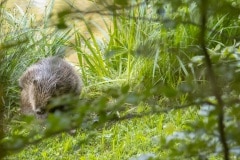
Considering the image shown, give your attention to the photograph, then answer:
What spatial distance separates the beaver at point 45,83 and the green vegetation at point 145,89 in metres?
0.13

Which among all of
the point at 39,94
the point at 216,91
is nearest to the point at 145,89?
the point at 216,91

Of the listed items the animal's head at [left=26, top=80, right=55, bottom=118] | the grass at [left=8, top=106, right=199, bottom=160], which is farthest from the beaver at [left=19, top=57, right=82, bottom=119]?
the grass at [left=8, top=106, right=199, bottom=160]

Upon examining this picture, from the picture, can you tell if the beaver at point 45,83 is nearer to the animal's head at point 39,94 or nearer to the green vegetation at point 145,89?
the animal's head at point 39,94

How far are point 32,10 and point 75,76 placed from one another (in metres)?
2.74

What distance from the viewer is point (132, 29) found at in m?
6.02

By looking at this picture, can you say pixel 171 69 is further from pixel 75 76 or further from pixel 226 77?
pixel 226 77

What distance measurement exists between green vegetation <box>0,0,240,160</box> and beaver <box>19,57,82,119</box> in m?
0.13

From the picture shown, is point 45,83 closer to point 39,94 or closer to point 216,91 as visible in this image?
point 39,94

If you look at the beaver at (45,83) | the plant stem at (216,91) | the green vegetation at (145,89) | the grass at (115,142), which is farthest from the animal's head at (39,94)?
the plant stem at (216,91)

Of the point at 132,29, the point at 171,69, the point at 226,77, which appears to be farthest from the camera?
the point at 132,29

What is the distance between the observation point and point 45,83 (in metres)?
5.74

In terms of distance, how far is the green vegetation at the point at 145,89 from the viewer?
1.56 metres

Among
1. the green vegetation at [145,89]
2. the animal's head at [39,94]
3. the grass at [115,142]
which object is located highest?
the green vegetation at [145,89]

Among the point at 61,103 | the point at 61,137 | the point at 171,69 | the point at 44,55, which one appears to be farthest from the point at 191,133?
the point at 44,55
